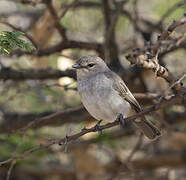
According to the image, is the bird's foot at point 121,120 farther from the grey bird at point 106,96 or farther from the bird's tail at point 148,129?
the bird's tail at point 148,129

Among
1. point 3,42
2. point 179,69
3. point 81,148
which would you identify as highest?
point 179,69

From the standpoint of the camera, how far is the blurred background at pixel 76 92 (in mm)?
6105

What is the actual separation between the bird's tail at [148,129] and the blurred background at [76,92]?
1020 millimetres

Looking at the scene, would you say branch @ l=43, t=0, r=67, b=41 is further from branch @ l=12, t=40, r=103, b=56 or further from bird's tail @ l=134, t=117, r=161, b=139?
bird's tail @ l=134, t=117, r=161, b=139

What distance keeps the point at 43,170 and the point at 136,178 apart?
6.21 feet

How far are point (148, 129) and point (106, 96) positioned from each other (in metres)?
0.69

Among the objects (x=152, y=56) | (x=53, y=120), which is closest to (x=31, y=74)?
(x=53, y=120)

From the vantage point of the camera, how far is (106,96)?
460 centimetres

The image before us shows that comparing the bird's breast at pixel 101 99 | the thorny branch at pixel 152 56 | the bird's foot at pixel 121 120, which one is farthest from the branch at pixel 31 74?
the thorny branch at pixel 152 56

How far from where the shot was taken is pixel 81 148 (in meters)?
7.16

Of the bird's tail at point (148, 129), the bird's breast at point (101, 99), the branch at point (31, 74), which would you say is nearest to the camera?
the bird's breast at point (101, 99)

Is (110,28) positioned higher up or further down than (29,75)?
higher up

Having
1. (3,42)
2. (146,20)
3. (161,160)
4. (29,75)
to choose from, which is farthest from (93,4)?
(3,42)

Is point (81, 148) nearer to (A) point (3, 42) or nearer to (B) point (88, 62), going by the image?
(B) point (88, 62)
